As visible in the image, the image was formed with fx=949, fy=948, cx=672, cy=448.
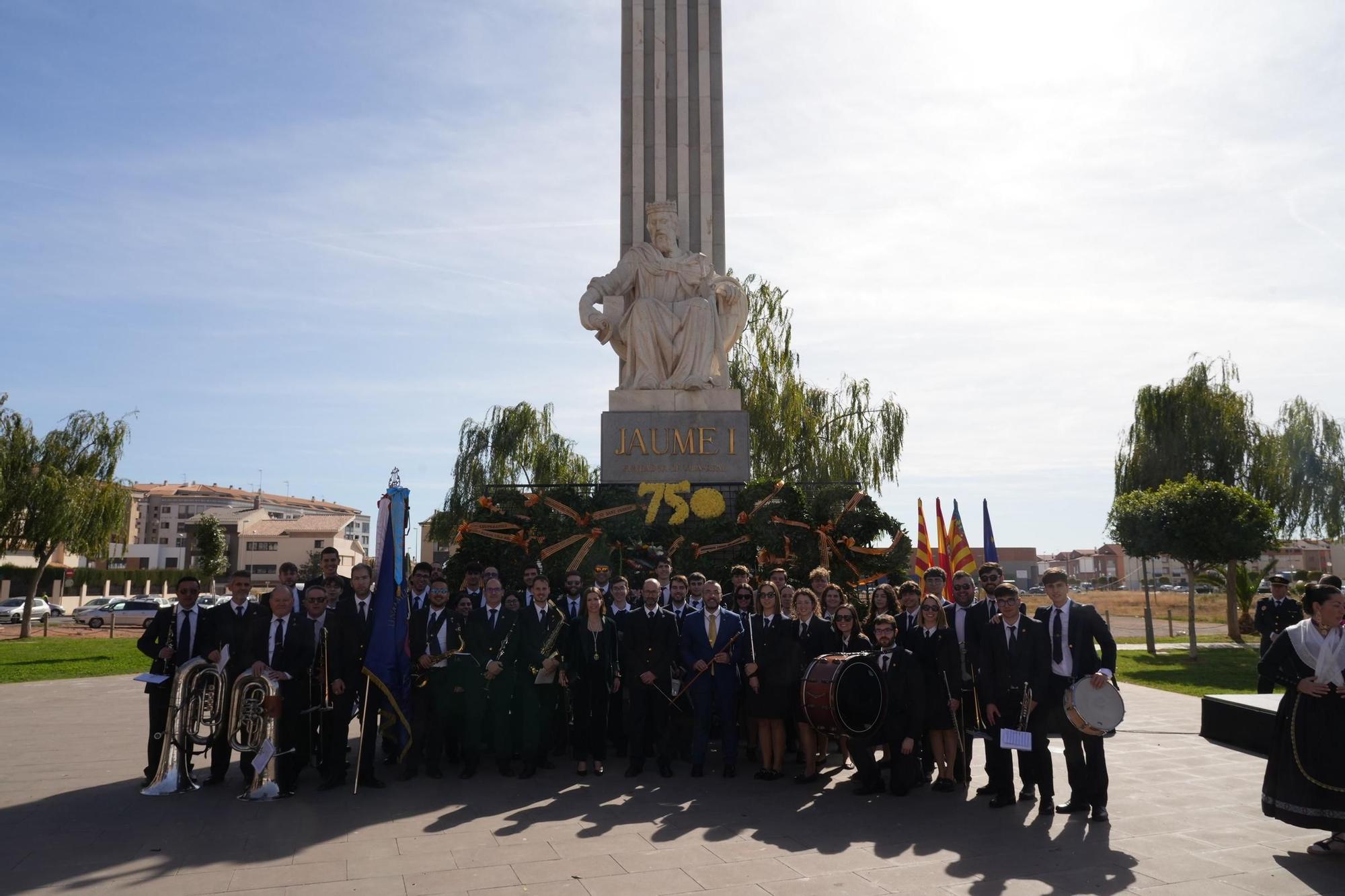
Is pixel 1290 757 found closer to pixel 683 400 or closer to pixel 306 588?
pixel 306 588

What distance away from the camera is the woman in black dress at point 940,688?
7.26 meters

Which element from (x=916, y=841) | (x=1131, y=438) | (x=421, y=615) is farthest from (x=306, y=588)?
(x=1131, y=438)

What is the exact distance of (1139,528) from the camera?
68.7 ft

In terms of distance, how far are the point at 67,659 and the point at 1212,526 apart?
23974mm

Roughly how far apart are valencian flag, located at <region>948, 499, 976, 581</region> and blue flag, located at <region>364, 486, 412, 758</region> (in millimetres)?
6548

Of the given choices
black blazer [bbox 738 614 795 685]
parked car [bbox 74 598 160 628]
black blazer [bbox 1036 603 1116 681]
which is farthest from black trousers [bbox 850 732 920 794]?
parked car [bbox 74 598 160 628]

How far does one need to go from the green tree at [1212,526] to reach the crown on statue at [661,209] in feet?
43.7

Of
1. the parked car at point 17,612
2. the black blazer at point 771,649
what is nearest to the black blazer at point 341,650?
the black blazer at point 771,649

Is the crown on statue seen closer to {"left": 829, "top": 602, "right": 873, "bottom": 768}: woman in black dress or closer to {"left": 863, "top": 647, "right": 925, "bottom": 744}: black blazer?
{"left": 829, "top": 602, "right": 873, "bottom": 768}: woman in black dress

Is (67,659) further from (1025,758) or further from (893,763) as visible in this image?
(1025,758)

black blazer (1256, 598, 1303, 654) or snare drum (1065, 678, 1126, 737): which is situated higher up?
black blazer (1256, 598, 1303, 654)

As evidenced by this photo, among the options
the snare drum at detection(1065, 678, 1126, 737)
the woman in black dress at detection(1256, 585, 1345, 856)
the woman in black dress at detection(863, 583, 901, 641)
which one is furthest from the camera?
the woman in black dress at detection(863, 583, 901, 641)

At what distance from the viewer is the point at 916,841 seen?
580 centimetres

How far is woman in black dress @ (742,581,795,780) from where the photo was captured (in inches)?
303
